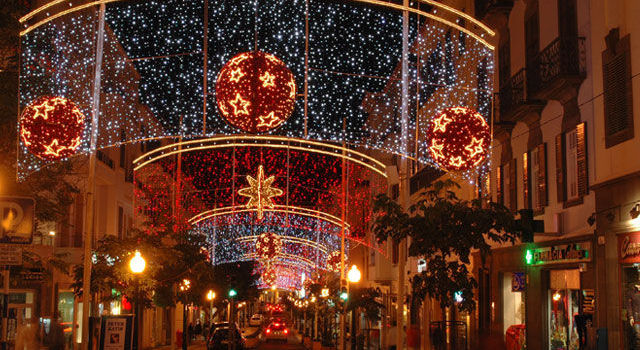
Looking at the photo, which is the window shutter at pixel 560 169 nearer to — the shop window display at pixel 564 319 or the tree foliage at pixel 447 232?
the shop window display at pixel 564 319

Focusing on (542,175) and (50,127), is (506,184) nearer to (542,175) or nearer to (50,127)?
(542,175)

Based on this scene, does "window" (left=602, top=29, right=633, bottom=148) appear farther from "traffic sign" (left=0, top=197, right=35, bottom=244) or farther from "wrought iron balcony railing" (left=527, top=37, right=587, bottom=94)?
"traffic sign" (left=0, top=197, right=35, bottom=244)

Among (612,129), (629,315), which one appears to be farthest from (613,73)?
(629,315)

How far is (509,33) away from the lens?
27.6 metres

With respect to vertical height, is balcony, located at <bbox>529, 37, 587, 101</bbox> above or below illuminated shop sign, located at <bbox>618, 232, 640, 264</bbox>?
above

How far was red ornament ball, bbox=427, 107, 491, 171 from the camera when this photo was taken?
16.2 metres

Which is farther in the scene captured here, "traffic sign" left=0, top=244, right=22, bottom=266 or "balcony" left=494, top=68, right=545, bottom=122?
"balcony" left=494, top=68, right=545, bottom=122

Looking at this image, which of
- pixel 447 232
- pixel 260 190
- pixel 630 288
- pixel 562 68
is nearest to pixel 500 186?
pixel 562 68

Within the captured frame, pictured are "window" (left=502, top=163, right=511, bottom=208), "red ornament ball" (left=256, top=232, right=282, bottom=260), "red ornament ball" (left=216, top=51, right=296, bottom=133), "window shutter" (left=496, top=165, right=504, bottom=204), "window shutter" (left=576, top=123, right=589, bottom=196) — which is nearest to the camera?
"red ornament ball" (left=216, top=51, right=296, bottom=133)

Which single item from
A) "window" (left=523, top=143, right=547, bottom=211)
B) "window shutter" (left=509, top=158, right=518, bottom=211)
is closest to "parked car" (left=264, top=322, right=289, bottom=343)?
"window shutter" (left=509, top=158, right=518, bottom=211)

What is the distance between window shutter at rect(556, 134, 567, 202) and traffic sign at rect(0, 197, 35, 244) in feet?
47.6

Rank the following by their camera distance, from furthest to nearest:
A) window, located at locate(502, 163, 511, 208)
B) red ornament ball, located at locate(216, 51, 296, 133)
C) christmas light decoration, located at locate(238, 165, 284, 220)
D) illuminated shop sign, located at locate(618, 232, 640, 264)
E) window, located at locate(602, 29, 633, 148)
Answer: christmas light decoration, located at locate(238, 165, 284, 220) < window, located at locate(502, 163, 511, 208) < window, located at locate(602, 29, 633, 148) < illuminated shop sign, located at locate(618, 232, 640, 264) < red ornament ball, located at locate(216, 51, 296, 133)

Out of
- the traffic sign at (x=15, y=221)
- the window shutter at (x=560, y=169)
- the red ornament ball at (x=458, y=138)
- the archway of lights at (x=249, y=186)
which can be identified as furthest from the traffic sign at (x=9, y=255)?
the archway of lights at (x=249, y=186)

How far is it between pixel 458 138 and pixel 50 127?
798cm
